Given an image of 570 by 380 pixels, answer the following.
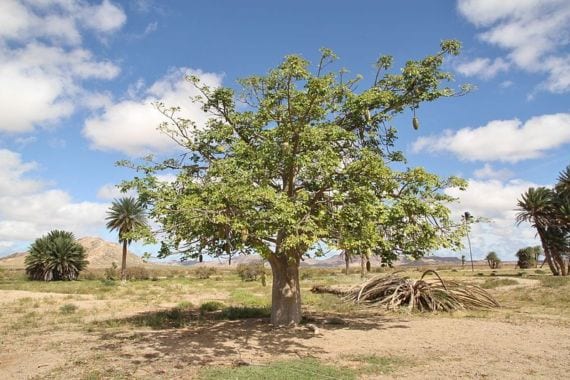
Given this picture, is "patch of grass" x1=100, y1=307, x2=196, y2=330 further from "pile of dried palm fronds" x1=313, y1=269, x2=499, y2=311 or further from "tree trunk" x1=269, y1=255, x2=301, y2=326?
"pile of dried palm fronds" x1=313, y1=269, x2=499, y2=311

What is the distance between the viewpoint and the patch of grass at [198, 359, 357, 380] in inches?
353

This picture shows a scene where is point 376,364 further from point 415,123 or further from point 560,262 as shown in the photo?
point 560,262

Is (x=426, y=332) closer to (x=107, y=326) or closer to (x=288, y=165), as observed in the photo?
(x=288, y=165)

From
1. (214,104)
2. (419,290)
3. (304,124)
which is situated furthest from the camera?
(419,290)

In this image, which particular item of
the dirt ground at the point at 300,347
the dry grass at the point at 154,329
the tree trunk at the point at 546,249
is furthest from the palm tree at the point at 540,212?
the dirt ground at the point at 300,347

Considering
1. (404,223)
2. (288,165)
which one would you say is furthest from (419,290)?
(288,165)

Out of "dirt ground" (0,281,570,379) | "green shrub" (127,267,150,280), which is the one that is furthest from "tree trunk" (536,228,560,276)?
"green shrub" (127,267,150,280)

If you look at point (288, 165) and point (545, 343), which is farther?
point (288, 165)

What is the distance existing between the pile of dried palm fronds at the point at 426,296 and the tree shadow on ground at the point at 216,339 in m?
3.19

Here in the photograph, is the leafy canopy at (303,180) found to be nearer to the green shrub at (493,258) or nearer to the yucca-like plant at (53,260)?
the yucca-like plant at (53,260)

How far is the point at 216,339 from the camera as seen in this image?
13.3 m

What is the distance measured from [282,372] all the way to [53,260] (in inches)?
2084

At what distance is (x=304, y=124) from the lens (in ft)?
43.2

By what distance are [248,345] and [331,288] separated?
61.3 feet
